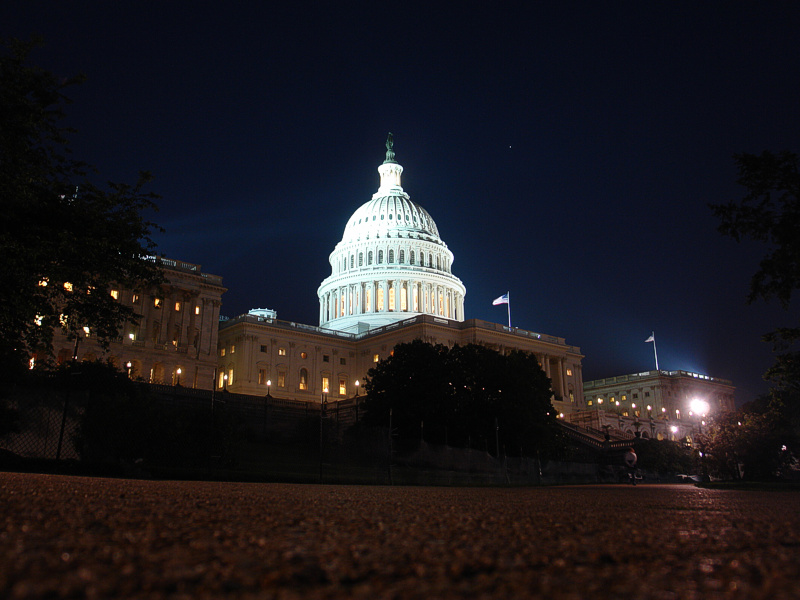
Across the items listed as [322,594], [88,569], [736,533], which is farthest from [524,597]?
[736,533]

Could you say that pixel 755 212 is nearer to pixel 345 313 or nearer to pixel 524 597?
pixel 524 597

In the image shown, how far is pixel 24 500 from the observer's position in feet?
20.0

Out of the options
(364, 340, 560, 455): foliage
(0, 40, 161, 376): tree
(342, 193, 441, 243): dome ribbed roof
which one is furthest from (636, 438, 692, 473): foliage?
(342, 193, 441, 243): dome ribbed roof

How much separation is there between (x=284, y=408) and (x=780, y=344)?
1854 inches

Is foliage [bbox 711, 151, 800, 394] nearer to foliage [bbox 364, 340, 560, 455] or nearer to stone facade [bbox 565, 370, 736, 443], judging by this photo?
foliage [bbox 364, 340, 560, 455]

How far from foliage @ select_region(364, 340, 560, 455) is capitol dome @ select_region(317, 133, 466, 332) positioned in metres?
60.0

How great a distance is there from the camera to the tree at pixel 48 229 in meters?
17.4

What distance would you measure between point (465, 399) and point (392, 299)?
7010cm

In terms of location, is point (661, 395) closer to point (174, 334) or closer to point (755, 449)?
point (755, 449)

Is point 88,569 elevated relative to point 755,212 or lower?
lower

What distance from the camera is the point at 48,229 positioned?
60.6 ft

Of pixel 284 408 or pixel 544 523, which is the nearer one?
pixel 544 523

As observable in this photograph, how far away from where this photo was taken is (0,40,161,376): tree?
17.4 metres

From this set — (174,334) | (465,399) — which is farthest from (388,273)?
(465,399)
